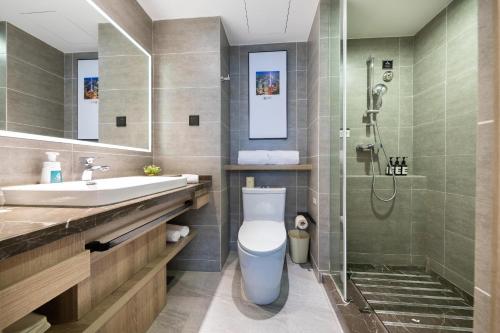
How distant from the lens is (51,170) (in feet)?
3.62

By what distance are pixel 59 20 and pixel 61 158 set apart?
769 mm

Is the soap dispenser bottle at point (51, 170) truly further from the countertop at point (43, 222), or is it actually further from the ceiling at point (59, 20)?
the ceiling at point (59, 20)

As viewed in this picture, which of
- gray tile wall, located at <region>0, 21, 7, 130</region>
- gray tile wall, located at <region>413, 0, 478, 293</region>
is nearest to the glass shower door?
gray tile wall, located at <region>413, 0, 478, 293</region>

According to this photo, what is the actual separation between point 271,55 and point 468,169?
201 cm

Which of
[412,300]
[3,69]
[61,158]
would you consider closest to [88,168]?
[61,158]

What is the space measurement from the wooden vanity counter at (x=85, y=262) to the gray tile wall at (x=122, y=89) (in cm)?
77

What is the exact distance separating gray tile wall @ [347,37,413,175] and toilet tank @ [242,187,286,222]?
2.92 feet

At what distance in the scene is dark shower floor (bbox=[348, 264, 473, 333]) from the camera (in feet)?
4.49

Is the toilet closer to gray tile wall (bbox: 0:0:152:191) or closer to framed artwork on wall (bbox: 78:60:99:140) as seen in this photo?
gray tile wall (bbox: 0:0:152:191)

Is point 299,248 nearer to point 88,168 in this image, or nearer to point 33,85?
point 88,168

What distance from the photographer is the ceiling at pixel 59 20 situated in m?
1.03

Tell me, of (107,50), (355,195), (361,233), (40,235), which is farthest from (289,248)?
(107,50)

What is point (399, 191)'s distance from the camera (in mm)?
A: 2105

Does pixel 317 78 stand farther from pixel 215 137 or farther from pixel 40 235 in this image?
pixel 40 235
